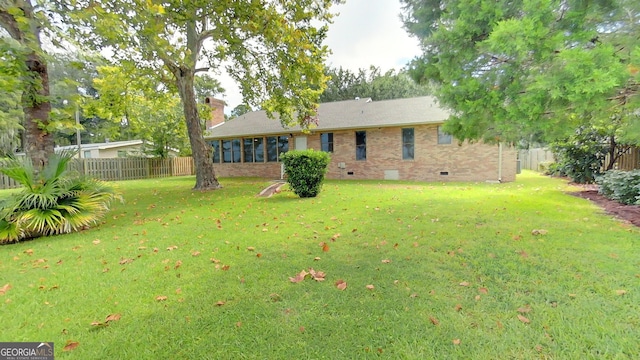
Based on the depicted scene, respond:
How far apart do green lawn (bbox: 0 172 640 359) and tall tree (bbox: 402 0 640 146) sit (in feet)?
6.15

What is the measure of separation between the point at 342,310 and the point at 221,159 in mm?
20894

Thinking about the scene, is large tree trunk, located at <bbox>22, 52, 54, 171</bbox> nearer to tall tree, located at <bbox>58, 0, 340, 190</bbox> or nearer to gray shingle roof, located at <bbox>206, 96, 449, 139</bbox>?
tall tree, located at <bbox>58, 0, 340, 190</bbox>

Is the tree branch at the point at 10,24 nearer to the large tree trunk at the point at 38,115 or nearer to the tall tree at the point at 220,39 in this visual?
the large tree trunk at the point at 38,115

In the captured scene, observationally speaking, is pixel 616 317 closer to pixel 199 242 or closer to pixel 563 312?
pixel 563 312

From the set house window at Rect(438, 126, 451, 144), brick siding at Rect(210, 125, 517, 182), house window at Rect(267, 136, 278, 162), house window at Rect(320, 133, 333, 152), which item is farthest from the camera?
house window at Rect(267, 136, 278, 162)

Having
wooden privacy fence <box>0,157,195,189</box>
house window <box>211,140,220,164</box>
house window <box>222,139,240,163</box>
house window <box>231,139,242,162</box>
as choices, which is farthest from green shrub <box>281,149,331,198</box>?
wooden privacy fence <box>0,157,195,189</box>

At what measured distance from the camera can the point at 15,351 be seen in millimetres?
2336

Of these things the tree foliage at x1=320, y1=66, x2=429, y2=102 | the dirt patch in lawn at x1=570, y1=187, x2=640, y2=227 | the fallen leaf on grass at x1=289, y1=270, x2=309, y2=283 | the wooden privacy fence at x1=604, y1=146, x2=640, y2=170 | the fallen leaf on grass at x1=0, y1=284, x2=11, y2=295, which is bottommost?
the fallen leaf on grass at x1=0, y1=284, x2=11, y2=295

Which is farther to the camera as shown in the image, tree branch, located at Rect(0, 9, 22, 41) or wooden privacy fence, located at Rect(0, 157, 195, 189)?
wooden privacy fence, located at Rect(0, 157, 195, 189)

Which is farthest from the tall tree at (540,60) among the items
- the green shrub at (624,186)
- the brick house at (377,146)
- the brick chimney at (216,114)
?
the brick chimney at (216,114)

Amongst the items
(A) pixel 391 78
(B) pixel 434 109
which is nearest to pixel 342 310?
(B) pixel 434 109

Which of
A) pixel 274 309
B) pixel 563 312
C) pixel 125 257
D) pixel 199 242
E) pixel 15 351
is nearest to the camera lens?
pixel 15 351

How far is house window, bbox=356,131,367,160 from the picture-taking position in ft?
53.5

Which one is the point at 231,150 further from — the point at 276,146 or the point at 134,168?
the point at 134,168
